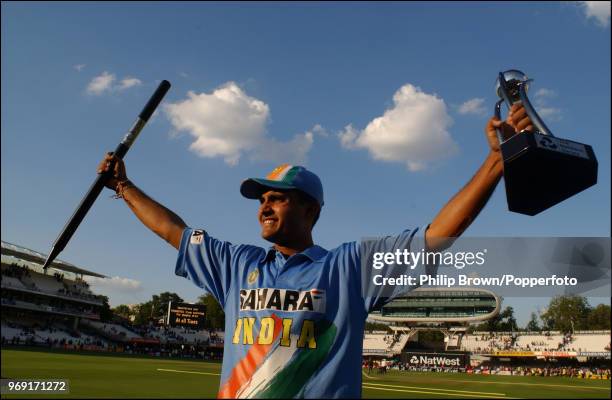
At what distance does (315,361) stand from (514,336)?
73157 mm

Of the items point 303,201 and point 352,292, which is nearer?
point 352,292

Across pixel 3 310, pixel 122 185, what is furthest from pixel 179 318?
pixel 122 185

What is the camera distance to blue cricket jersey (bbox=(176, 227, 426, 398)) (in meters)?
2.49

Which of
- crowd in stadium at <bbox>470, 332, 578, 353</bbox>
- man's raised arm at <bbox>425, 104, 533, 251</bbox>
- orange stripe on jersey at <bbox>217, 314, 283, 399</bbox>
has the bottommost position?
crowd in stadium at <bbox>470, 332, 578, 353</bbox>

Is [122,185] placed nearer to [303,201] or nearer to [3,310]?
[303,201]

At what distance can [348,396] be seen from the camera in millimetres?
2443

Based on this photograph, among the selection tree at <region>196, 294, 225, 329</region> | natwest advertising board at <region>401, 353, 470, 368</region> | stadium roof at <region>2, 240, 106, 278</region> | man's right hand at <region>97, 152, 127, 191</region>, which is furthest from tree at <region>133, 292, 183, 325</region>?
man's right hand at <region>97, 152, 127, 191</region>

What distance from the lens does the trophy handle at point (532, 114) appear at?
2.21 metres

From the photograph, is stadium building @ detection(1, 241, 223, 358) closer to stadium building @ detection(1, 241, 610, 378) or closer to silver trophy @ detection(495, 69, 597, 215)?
stadium building @ detection(1, 241, 610, 378)

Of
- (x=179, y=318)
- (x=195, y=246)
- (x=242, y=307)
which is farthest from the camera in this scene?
(x=179, y=318)

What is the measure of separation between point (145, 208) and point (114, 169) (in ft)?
1.50

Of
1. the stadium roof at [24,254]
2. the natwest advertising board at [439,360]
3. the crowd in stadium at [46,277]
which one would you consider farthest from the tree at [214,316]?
the natwest advertising board at [439,360]

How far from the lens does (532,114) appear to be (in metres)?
2.28

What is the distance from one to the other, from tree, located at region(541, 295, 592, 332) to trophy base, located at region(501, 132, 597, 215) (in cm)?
9348
